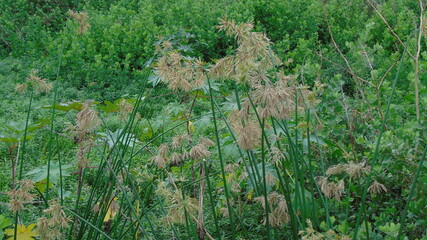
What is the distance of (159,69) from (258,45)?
1.22ft

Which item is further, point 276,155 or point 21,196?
point 21,196

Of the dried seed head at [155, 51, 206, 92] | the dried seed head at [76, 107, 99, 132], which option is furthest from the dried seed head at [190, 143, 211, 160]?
the dried seed head at [76, 107, 99, 132]

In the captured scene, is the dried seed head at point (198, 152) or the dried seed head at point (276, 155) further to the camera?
the dried seed head at point (198, 152)

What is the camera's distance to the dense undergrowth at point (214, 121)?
148cm

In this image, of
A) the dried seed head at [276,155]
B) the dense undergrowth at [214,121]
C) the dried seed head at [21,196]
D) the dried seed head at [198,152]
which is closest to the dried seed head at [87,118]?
the dense undergrowth at [214,121]

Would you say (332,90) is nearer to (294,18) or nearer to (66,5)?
(294,18)

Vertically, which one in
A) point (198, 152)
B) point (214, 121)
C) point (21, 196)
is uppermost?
point (214, 121)

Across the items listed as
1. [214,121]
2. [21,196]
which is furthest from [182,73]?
[21,196]

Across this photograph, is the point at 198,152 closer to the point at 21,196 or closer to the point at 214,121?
the point at 214,121

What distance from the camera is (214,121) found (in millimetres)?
1360

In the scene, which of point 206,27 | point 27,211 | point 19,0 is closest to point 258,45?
point 27,211

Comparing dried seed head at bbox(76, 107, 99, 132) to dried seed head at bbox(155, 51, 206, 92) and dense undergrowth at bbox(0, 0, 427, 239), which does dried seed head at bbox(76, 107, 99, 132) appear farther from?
dried seed head at bbox(155, 51, 206, 92)

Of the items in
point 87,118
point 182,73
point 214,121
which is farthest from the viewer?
point 87,118

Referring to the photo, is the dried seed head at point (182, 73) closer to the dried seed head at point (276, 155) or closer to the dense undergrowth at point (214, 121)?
the dense undergrowth at point (214, 121)
